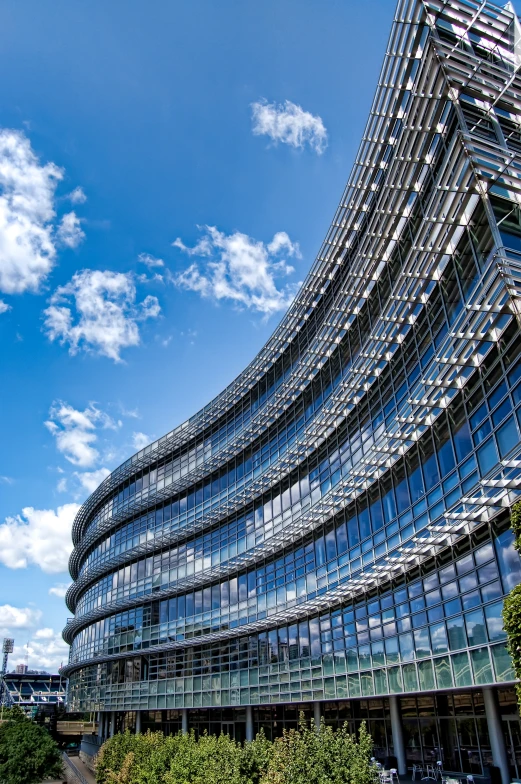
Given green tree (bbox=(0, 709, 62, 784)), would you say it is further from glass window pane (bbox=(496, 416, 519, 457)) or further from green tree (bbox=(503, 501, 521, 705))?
green tree (bbox=(503, 501, 521, 705))

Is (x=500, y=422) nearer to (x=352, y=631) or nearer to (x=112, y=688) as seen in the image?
(x=352, y=631)

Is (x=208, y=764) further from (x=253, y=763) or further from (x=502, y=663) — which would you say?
(x=502, y=663)

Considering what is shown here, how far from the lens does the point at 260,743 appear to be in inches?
771

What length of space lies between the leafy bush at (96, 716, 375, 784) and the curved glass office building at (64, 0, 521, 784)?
4.87 metres

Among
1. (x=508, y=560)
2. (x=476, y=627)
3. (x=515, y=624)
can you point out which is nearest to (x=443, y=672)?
(x=476, y=627)

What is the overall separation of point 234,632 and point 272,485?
8.77m

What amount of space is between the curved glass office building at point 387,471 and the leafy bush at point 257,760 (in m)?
4.87

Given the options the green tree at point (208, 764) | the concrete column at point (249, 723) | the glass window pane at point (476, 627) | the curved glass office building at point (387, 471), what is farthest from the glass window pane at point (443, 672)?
the concrete column at point (249, 723)

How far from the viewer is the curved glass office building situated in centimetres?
1655

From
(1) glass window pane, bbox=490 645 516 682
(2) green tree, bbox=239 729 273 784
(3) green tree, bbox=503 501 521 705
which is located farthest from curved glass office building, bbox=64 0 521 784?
(2) green tree, bbox=239 729 273 784

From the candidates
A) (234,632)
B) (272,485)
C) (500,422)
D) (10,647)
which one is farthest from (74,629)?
(10,647)

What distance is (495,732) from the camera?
732 inches

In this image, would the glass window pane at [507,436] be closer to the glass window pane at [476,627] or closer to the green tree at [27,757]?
the glass window pane at [476,627]

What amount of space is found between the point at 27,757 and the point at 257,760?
28006 millimetres
